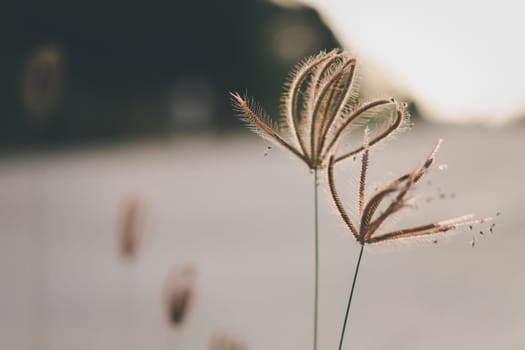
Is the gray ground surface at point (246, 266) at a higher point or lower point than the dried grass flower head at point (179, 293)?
lower

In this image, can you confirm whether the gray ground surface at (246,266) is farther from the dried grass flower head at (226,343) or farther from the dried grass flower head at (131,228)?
the dried grass flower head at (226,343)

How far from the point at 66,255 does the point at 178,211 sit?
3.08 metres

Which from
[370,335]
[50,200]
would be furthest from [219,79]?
[370,335]

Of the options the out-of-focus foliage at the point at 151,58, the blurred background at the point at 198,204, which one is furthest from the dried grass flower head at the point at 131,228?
the out-of-focus foliage at the point at 151,58

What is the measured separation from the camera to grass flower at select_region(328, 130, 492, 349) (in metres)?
1.53

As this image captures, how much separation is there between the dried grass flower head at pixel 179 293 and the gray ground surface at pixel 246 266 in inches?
3.2

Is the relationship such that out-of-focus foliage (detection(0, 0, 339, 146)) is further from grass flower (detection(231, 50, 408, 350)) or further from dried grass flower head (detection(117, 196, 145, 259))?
grass flower (detection(231, 50, 408, 350))

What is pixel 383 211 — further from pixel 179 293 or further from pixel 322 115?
pixel 179 293

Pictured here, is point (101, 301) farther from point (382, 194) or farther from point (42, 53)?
point (382, 194)

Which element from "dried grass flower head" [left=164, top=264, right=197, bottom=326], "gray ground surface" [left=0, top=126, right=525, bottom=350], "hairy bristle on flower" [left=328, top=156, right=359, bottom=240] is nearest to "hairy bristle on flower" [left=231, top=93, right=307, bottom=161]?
"hairy bristle on flower" [left=328, top=156, right=359, bottom=240]

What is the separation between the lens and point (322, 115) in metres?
1.70

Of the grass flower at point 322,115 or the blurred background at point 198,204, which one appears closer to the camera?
the grass flower at point 322,115

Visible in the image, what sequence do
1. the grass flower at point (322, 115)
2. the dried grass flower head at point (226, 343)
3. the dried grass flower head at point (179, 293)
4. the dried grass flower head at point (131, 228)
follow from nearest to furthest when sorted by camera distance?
the grass flower at point (322, 115)
the dried grass flower head at point (226, 343)
the dried grass flower head at point (179, 293)
the dried grass flower head at point (131, 228)

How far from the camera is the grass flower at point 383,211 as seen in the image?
60.1 inches
